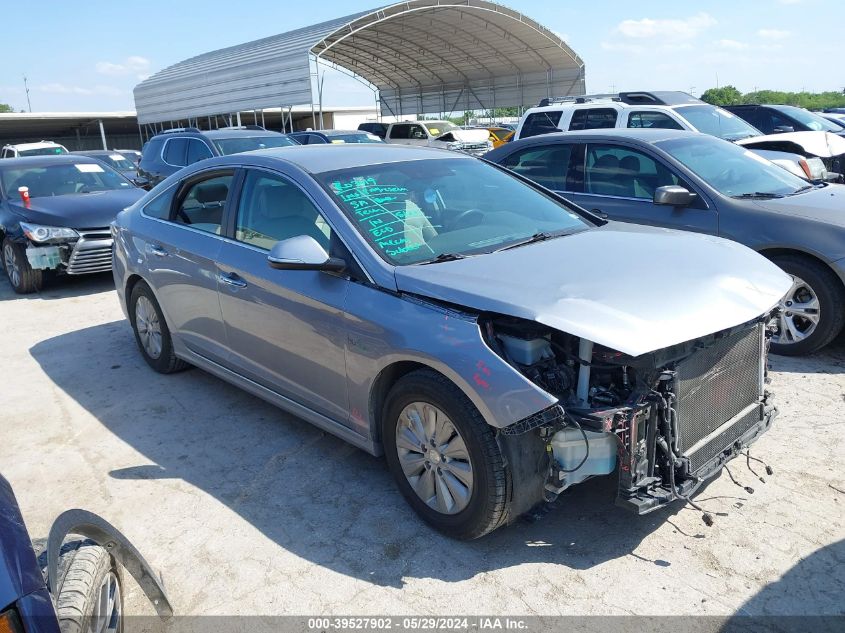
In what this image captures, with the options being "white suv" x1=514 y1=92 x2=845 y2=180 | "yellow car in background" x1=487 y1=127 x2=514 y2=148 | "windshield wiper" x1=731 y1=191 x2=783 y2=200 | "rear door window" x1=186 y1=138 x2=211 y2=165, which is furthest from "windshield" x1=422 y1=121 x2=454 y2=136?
"windshield wiper" x1=731 y1=191 x2=783 y2=200

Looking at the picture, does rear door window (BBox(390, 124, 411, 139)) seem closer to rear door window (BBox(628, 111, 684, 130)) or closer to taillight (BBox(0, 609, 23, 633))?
rear door window (BBox(628, 111, 684, 130))

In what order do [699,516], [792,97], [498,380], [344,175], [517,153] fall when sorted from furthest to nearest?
[792,97] → [517,153] → [344,175] → [699,516] → [498,380]

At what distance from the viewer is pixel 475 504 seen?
9.81 feet

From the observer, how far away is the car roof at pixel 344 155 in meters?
4.00

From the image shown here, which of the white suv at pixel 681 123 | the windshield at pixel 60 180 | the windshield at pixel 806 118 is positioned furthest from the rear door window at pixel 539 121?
the windshield at pixel 60 180

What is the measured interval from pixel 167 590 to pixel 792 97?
57249 mm

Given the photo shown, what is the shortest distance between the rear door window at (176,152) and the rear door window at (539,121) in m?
5.94

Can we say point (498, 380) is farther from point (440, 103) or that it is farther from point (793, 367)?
point (440, 103)

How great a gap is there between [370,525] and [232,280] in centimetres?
178

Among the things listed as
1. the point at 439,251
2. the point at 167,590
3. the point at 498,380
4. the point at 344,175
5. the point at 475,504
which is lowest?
the point at 167,590

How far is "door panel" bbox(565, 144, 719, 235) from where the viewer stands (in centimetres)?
574

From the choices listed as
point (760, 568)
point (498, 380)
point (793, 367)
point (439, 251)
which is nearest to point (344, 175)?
point (439, 251)

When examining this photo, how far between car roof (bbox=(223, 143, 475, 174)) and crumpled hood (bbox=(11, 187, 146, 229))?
4746 mm

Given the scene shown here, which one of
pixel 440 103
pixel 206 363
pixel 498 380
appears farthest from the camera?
pixel 440 103
